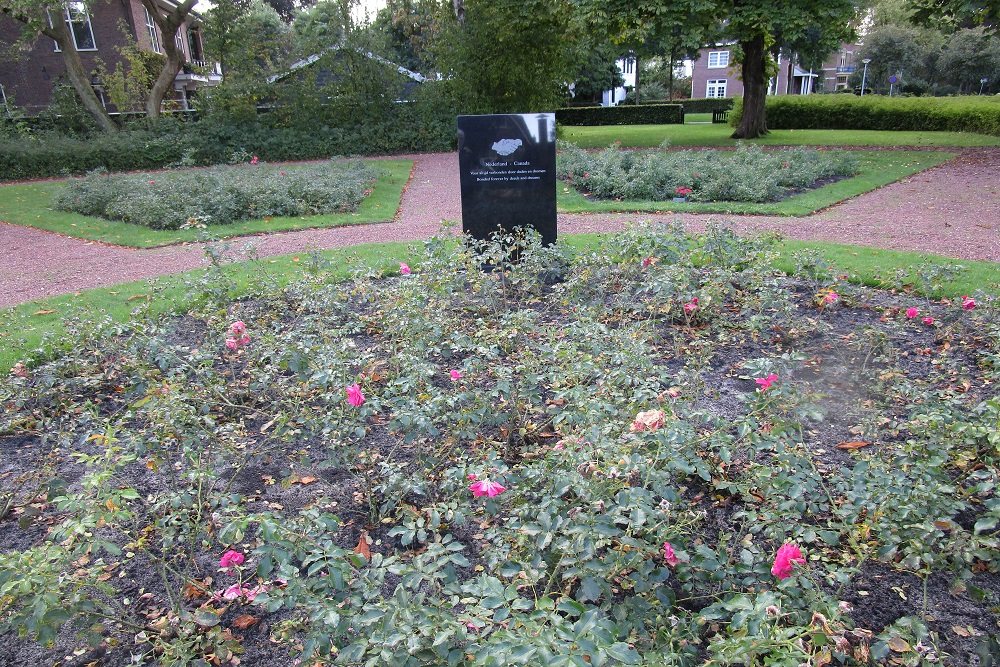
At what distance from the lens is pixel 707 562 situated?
2.30m

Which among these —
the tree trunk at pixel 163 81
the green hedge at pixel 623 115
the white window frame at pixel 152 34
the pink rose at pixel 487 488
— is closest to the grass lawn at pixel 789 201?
the pink rose at pixel 487 488

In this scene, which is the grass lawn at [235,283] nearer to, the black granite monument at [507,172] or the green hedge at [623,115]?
the black granite monument at [507,172]

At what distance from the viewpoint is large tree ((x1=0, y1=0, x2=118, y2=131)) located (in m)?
17.0

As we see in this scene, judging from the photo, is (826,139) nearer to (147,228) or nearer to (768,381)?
(147,228)

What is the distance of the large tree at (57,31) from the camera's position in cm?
1702

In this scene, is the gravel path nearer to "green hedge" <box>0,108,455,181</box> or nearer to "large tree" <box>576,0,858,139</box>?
"large tree" <box>576,0,858,139</box>

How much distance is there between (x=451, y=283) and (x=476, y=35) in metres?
17.4

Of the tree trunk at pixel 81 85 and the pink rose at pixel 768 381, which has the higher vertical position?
the tree trunk at pixel 81 85

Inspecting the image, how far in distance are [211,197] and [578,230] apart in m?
5.99

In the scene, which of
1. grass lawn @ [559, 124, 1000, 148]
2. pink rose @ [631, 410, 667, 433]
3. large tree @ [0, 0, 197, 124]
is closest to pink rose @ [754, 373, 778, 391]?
pink rose @ [631, 410, 667, 433]

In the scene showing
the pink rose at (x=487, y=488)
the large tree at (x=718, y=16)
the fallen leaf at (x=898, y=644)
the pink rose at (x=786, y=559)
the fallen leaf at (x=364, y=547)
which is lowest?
the fallen leaf at (x=364, y=547)

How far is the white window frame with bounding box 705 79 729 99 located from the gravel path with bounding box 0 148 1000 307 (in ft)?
172

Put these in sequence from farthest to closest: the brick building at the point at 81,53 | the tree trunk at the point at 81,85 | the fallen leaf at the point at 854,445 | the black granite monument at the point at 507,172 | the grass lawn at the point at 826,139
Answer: the brick building at the point at 81,53
the tree trunk at the point at 81,85
the grass lawn at the point at 826,139
the black granite monument at the point at 507,172
the fallen leaf at the point at 854,445

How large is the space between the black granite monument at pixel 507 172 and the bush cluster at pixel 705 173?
5.08m
